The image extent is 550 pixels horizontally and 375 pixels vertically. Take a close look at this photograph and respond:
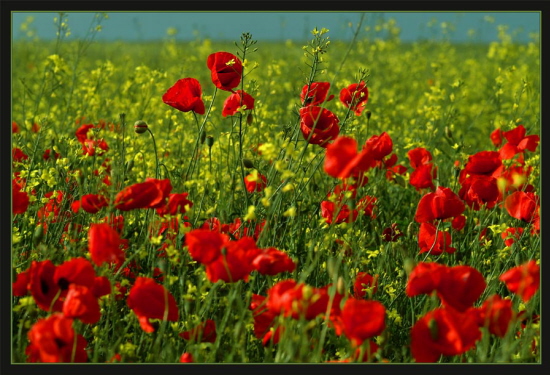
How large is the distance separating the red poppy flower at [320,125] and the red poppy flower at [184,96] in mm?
368

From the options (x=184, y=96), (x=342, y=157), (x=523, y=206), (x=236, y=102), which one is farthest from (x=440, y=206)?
(x=184, y=96)

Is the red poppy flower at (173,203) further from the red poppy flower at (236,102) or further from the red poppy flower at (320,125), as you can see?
the red poppy flower at (236,102)

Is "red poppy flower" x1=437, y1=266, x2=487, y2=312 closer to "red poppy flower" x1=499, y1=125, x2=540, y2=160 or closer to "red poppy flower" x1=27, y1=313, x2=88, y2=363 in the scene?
"red poppy flower" x1=27, y1=313, x2=88, y2=363

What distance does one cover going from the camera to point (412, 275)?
4.92ft

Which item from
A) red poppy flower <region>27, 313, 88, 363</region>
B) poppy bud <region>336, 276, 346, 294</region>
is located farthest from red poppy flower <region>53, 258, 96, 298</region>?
poppy bud <region>336, 276, 346, 294</region>

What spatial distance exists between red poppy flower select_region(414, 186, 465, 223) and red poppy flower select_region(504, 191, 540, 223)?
0.68ft

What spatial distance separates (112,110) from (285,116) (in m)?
1.27

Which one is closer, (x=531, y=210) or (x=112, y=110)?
(x=531, y=210)

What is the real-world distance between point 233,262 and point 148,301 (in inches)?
9.0

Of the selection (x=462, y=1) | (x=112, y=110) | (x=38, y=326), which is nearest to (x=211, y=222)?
(x=38, y=326)

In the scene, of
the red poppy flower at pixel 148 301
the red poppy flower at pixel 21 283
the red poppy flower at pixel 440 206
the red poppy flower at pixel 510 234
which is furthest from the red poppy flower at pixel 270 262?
the red poppy flower at pixel 510 234

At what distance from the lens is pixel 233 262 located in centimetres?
151

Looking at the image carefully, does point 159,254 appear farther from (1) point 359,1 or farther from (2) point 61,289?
(1) point 359,1

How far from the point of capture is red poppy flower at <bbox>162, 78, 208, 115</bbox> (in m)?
2.21
